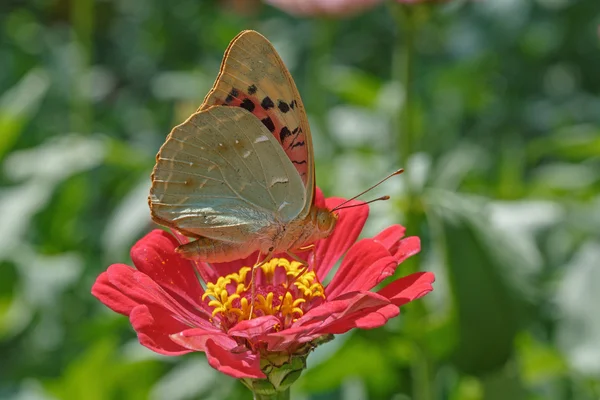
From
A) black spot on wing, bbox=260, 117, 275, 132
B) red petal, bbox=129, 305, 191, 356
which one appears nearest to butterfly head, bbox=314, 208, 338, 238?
black spot on wing, bbox=260, 117, 275, 132

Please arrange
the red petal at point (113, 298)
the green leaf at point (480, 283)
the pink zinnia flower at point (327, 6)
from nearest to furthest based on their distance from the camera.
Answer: the red petal at point (113, 298), the green leaf at point (480, 283), the pink zinnia flower at point (327, 6)

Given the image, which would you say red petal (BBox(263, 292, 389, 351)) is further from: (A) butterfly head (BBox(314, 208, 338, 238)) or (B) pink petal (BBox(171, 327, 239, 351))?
(A) butterfly head (BBox(314, 208, 338, 238))

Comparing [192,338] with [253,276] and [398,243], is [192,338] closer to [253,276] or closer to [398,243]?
[253,276]

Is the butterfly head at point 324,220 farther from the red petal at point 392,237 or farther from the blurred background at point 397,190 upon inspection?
the blurred background at point 397,190

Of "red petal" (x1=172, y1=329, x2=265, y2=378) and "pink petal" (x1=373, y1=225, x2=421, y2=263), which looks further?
"pink petal" (x1=373, y1=225, x2=421, y2=263)

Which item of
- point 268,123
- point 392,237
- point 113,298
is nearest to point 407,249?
point 392,237

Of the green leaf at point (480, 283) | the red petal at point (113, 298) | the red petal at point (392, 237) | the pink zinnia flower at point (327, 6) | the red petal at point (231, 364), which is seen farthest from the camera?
the pink zinnia flower at point (327, 6)

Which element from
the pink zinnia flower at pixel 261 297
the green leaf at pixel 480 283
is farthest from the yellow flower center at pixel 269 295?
the green leaf at pixel 480 283
